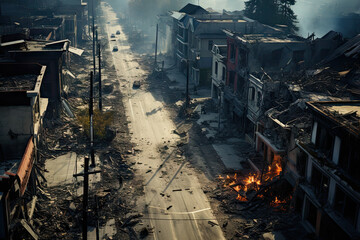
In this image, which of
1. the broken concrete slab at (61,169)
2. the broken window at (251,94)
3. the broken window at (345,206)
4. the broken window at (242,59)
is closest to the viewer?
the broken window at (345,206)

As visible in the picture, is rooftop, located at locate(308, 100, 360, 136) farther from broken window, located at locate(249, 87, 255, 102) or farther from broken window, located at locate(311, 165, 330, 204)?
broken window, located at locate(249, 87, 255, 102)

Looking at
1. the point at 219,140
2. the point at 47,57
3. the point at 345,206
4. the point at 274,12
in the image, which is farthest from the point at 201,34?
the point at 345,206

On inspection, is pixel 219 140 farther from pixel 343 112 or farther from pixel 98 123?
pixel 343 112

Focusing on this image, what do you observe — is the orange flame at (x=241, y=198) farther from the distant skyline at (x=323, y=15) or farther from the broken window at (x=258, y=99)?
the distant skyline at (x=323, y=15)

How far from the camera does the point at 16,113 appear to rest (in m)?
29.6

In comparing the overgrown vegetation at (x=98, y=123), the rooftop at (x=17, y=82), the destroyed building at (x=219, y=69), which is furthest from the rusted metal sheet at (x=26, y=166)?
the destroyed building at (x=219, y=69)

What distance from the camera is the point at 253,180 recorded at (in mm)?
33156

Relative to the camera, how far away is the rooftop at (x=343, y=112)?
72.7ft

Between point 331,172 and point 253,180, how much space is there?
10361 millimetres

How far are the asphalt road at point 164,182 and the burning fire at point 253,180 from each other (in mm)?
2723

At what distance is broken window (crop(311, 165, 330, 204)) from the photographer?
24737 millimetres

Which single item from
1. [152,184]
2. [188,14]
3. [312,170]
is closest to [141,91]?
[188,14]

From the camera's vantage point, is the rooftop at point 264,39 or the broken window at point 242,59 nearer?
the broken window at point 242,59

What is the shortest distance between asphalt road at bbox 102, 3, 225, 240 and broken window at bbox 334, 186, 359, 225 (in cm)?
799
